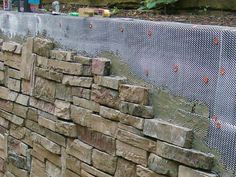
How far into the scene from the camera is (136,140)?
8.92 ft

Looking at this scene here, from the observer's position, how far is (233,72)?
2.22 metres

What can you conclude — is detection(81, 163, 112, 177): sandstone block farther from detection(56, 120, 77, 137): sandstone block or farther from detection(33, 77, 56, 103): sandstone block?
detection(33, 77, 56, 103): sandstone block

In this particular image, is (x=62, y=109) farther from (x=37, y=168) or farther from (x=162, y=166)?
(x=162, y=166)

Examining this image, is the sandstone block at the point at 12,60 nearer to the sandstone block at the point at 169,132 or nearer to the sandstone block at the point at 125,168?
the sandstone block at the point at 125,168

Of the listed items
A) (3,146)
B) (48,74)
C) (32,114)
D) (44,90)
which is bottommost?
(3,146)

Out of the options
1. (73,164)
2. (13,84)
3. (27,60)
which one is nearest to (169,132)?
(73,164)

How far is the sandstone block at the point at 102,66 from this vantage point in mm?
3070

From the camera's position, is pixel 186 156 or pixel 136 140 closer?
pixel 186 156

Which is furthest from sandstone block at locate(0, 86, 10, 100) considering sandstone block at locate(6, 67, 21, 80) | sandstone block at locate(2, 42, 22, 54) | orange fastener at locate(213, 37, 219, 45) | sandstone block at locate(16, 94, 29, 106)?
orange fastener at locate(213, 37, 219, 45)

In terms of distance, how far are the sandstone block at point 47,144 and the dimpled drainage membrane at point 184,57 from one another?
82 cm

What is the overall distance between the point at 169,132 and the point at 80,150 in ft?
3.29

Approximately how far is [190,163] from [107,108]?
0.86 metres

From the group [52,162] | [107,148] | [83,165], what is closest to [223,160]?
[107,148]

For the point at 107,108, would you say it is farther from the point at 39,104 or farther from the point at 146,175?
the point at 39,104
